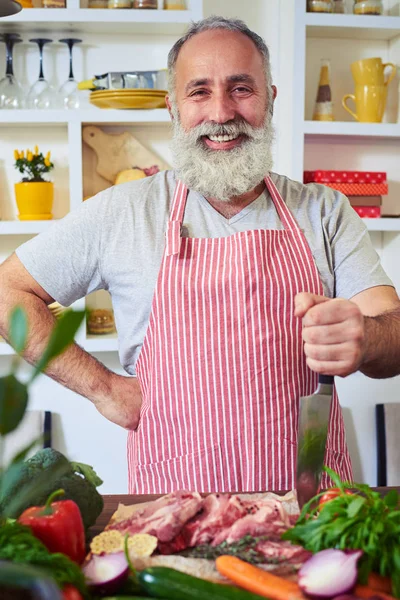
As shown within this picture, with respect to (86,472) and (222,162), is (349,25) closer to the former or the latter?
(222,162)

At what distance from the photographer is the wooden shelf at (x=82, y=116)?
2461mm

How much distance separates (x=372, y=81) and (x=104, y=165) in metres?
0.95

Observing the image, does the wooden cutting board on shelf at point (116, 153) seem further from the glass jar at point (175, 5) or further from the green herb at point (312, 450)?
the green herb at point (312, 450)

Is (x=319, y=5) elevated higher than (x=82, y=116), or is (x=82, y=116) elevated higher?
(x=319, y=5)

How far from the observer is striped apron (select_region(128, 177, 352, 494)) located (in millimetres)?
1481

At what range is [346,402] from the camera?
2805 mm

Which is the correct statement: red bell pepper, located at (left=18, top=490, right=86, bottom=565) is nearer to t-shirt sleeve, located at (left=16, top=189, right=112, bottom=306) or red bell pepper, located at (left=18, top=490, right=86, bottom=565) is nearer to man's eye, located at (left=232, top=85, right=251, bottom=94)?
t-shirt sleeve, located at (left=16, top=189, right=112, bottom=306)

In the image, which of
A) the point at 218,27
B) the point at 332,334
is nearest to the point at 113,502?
the point at 332,334

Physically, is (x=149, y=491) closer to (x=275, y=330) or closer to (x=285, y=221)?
(x=275, y=330)

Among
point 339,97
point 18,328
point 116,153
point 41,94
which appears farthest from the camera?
point 339,97

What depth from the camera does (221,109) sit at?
1672mm

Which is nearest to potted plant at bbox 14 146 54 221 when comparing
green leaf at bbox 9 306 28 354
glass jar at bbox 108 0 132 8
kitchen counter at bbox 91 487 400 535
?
glass jar at bbox 108 0 132 8

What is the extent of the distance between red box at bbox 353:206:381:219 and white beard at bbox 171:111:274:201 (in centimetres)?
93

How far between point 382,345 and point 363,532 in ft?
2.10
